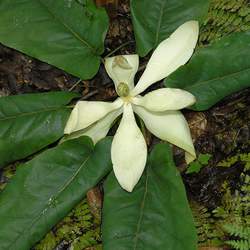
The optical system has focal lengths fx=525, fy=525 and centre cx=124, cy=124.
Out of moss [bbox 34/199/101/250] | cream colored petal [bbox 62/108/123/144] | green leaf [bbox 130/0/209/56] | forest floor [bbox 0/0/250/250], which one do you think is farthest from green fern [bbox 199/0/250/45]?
moss [bbox 34/199/101/250]

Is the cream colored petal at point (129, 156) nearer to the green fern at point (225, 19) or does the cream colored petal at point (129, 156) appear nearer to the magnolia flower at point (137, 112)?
the magnolia flower at point (137, 112)

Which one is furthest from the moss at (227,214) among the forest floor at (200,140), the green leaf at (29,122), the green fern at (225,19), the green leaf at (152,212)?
the green leaf at (29,122)

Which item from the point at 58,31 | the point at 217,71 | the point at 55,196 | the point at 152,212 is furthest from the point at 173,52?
the point at 55,196

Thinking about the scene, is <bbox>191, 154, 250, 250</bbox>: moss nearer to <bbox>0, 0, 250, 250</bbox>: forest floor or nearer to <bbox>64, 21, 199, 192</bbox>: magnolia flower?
<bbox>0, 0, 250, 250</bbox>: forest floor

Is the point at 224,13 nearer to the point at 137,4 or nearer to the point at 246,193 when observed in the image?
the point at 137,4

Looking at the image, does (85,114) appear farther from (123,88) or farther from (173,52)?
(173,52)

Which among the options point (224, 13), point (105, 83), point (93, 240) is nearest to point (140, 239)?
point (93, 240)

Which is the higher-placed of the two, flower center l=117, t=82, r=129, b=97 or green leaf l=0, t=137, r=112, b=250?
flower center l=117, t=82, r=129, b=97

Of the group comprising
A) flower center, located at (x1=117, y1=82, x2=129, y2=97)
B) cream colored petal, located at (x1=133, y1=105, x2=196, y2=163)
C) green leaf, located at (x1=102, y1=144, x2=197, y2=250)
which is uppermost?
flower center, located at (x1=117, y1=82, x2=129, y2=97)
